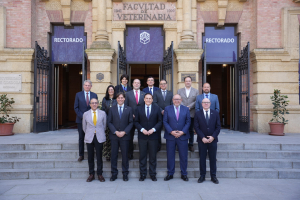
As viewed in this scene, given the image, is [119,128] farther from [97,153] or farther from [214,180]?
[214,180]

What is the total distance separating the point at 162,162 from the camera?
6355 mm

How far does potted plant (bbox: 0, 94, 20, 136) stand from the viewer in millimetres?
8875

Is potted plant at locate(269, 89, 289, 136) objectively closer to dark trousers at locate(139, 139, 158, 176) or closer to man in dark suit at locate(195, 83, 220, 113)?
man in dark suit at locate(195, 83, 220, 113)

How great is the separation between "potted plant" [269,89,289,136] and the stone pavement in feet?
11.6

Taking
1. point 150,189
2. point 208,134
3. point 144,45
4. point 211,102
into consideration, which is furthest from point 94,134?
point 144,45

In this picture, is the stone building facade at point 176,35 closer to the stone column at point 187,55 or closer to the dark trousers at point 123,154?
the stone column at point 187,55

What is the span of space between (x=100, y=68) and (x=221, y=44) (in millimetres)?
5560

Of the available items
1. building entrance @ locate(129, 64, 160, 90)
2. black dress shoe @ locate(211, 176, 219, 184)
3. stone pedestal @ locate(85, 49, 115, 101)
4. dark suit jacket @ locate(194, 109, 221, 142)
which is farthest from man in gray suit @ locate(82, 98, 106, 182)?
building entrance @ locate(129, 64, 160, 90)

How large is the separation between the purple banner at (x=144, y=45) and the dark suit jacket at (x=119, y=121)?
17.2 ft

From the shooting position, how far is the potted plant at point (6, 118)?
8875 millimetres

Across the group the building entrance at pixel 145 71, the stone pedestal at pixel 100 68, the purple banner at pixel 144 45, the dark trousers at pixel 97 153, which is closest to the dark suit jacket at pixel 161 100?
the dark trousers at pixel 97 153

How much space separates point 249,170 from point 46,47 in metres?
9.35

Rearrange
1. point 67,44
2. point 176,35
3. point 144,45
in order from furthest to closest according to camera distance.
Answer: point 67,44
point 144,45
point 176,35

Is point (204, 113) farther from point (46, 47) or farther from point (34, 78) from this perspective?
point (46, 47)
